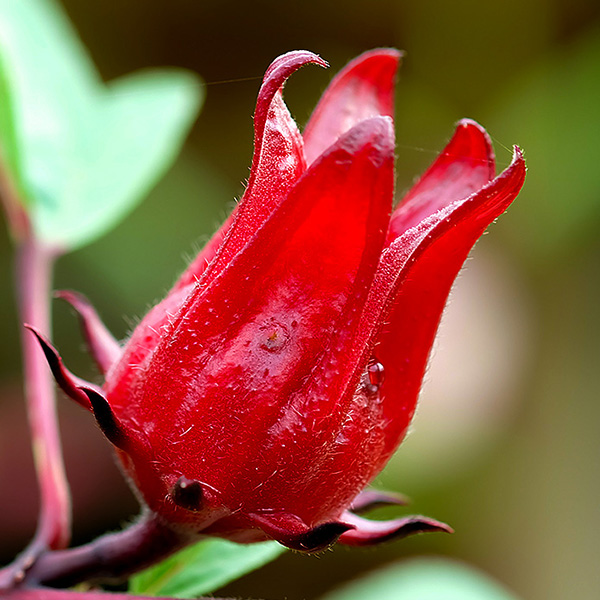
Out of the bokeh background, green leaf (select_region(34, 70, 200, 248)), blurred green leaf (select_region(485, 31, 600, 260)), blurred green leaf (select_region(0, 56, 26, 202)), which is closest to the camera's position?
blurred green leaf (select_region(0, 56, 26, 202))

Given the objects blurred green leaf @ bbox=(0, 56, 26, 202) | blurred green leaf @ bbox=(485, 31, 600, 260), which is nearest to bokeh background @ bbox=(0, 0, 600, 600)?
blurred green leaf @ bbox=(485, 31, 600, 260)

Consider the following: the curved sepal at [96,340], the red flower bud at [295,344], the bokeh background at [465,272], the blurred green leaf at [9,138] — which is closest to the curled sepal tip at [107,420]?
the red flower bud at [295,344]

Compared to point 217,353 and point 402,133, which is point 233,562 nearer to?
point 217,353

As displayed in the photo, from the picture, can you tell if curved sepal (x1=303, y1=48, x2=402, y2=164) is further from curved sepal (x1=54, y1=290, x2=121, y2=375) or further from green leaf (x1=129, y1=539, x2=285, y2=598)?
green leaf (x1=129, y1=539, x2=285, y2=598)

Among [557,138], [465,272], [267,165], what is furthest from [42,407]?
[557,138]

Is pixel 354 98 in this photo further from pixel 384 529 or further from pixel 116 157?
pixel 116 157

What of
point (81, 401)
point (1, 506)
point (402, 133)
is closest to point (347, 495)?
point (81, 401)
